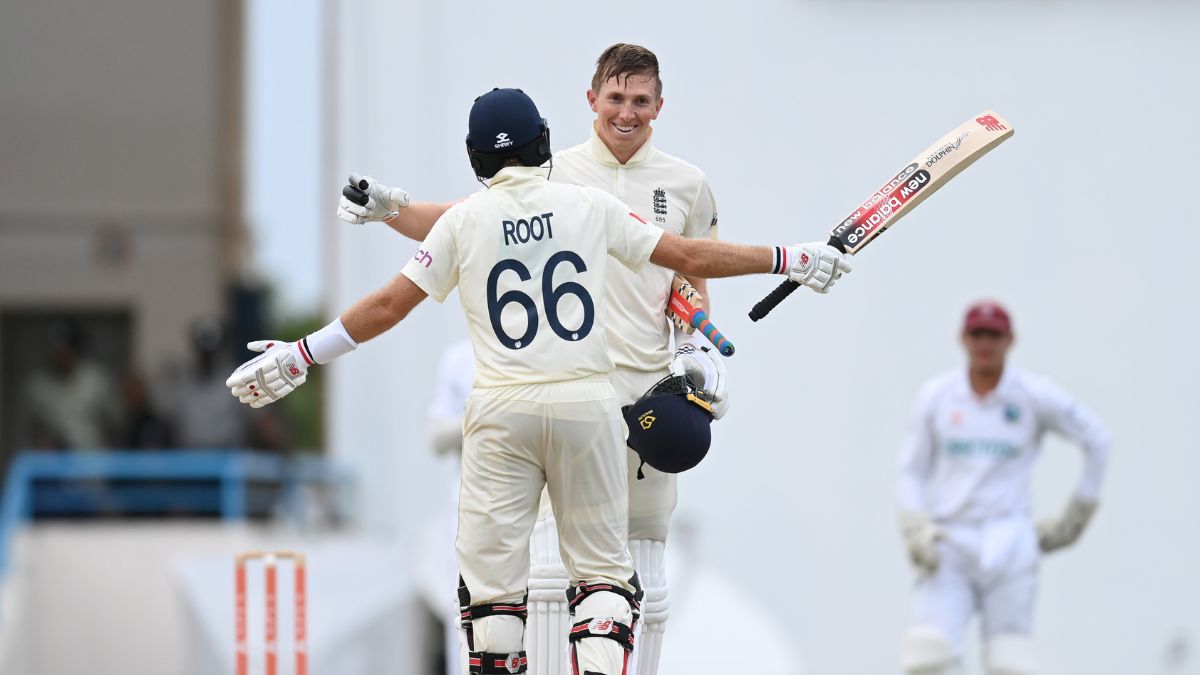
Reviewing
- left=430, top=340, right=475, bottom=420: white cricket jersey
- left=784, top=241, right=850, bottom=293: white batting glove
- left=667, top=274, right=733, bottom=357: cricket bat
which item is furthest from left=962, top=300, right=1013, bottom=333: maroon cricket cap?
left=784, top=241, right=850, bottom=293: white batting glove

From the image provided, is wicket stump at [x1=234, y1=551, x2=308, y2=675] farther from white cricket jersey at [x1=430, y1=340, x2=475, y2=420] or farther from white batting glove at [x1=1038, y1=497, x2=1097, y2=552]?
white batting glove at [x1=1038, y1=497, x2=1097, y2=552]

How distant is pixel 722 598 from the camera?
12.1 metres

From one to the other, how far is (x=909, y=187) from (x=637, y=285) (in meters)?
0.89

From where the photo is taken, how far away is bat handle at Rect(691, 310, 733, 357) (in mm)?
5191

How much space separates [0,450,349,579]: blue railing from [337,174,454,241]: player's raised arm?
10835 millimetres

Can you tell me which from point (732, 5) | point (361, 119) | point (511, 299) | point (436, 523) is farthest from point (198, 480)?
point (511, 299)

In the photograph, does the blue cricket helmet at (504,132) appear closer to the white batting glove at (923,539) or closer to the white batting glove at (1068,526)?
the white batting glove at (923,539)

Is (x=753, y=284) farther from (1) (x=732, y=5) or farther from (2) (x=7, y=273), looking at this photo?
(2) (x=7, y=273)

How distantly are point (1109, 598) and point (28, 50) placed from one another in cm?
1650

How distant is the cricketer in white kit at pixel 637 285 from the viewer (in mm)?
5547

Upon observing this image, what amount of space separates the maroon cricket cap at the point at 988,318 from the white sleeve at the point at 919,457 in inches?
15.8

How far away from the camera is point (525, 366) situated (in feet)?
16.4

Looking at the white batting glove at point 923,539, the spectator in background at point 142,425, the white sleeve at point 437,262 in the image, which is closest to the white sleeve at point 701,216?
the white sleeve at point 437,262

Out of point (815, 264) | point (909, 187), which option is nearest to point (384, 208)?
point (815, 264)
